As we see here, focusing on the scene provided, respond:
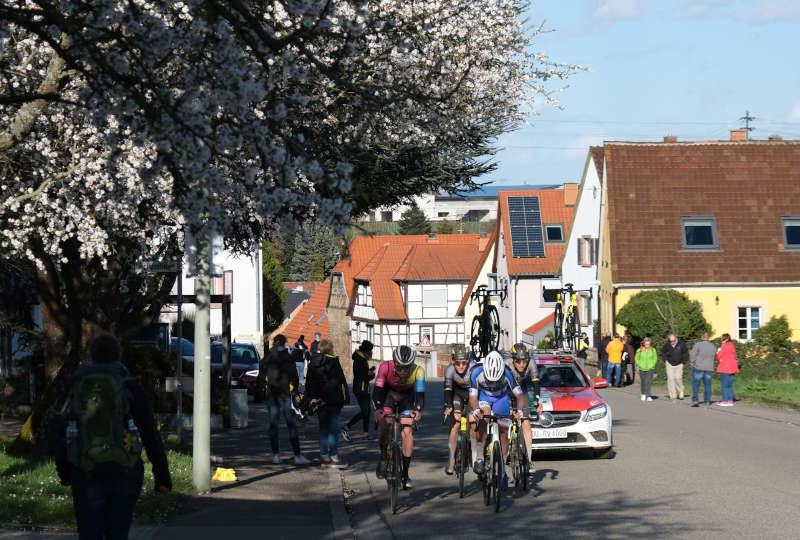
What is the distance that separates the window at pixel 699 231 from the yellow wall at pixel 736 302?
6.76 feet

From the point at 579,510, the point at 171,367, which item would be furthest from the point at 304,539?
the point at 171,367

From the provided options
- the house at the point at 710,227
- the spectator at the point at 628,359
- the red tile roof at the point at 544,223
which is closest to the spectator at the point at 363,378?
the spectator at the point at 628,359

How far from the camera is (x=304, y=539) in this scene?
10453mm

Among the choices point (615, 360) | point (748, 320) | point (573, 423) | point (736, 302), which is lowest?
point (573, 423)

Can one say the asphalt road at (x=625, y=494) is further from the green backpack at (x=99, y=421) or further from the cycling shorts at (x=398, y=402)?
the green backpack at (x=99, y=421)

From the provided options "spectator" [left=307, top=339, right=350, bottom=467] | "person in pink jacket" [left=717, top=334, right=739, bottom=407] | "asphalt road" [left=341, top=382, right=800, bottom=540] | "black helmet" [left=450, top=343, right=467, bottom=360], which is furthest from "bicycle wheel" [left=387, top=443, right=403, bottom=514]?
"person in pink jacket" [left=717, top=334, right=739, bottom=407]

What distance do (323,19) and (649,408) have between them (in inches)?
929

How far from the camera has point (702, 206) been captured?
160 feet

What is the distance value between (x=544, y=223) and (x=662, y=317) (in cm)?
2685

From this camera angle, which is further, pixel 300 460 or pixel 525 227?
pixel 525 227

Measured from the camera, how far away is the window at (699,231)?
47969mm

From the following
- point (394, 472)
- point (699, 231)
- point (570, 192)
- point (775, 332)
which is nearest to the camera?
point (394, 472)

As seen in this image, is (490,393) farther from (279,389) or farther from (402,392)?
(279,389)

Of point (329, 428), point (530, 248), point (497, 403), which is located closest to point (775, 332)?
point (530, 248)
